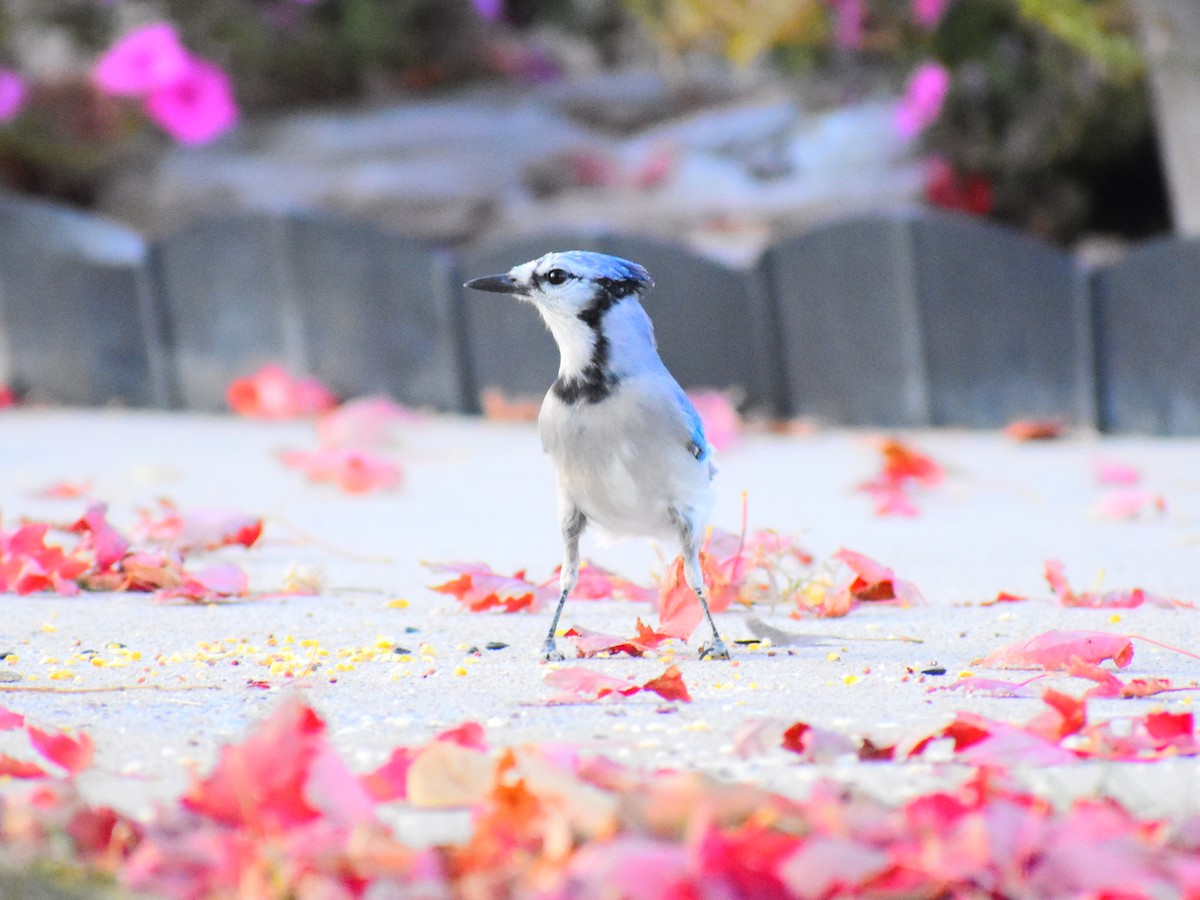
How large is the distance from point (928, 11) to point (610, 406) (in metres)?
4.23

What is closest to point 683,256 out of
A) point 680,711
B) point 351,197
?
point 351,197

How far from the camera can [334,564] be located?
125 inches

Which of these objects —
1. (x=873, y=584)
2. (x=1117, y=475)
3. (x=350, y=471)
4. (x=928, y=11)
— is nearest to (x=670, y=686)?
(x=873, y=584)

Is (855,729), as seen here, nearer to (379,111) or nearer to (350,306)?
(350,306)

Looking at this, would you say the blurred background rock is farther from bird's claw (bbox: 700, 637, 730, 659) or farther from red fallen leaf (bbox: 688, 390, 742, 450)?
bird's claw (bbox: 700, 637, 730, 659)

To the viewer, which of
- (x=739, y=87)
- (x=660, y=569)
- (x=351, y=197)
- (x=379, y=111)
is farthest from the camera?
(x=739, y=87)

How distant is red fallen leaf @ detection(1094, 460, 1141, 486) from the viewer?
4.02 metres

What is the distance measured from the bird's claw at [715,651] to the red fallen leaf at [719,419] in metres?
2.34

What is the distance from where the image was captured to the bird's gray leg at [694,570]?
2244 mm

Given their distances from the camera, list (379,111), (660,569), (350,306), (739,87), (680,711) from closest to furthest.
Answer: (680,711) → (660,569) → (350,306) → (379,111) → (739,87)

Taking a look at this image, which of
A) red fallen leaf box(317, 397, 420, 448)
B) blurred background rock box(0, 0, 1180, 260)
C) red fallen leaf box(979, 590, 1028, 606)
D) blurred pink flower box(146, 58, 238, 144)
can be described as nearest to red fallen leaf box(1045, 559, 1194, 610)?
red fallen leaf box(979, 590, 1028, 606)

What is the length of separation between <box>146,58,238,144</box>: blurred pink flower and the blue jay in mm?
5830

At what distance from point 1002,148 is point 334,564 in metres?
4.69

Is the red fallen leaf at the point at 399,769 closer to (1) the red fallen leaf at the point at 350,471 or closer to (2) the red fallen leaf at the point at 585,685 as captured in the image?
(2) the red fallen leaf at the point at 585,685
